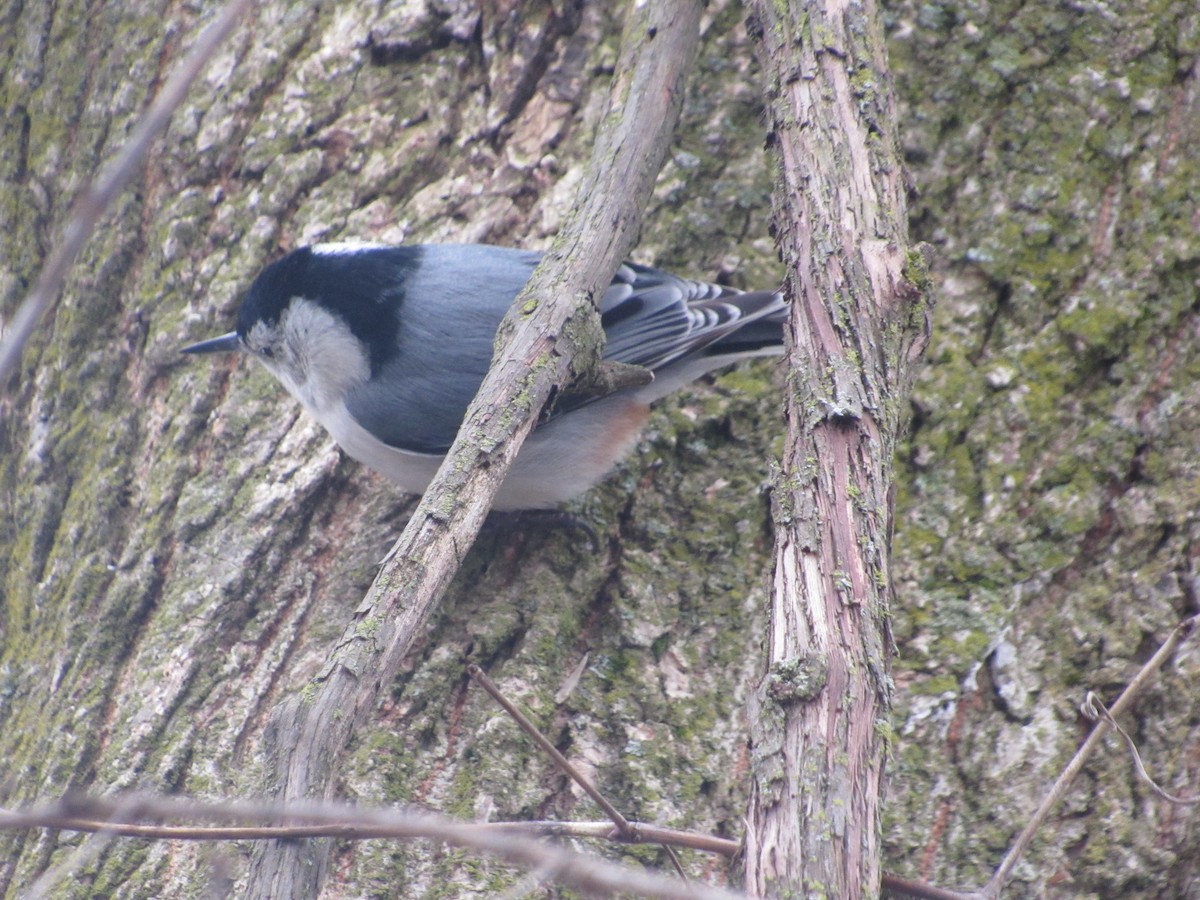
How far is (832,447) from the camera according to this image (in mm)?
1277

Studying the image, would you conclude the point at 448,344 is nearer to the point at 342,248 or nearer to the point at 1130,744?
the point at 342,248

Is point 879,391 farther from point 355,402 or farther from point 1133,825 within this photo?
point 355,402

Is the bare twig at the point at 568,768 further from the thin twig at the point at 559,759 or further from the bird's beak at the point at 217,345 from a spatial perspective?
the bird's beak at the point at 217,345

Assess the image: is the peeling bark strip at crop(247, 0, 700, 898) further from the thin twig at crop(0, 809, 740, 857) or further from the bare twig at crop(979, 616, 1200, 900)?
the bare twig at crop(979, 616, 1200, 900)

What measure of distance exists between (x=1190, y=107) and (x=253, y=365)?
1.91 metres

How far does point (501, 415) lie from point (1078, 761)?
93 centimetres

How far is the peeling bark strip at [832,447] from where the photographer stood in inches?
39.3

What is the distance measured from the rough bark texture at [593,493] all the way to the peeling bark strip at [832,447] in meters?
0.40

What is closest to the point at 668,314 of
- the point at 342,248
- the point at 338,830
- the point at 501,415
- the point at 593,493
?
the point at 593,493

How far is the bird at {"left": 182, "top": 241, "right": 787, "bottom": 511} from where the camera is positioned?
2.09 metres

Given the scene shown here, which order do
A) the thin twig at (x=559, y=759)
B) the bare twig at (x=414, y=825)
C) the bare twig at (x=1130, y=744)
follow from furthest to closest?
1. the bare twig at (x=1130, y=744)
2. the thin twig at (x=559, y=759)
3. the bare twig at (x=414, y=825)

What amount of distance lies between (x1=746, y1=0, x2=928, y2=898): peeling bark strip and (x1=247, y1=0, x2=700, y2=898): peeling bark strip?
0.80ft

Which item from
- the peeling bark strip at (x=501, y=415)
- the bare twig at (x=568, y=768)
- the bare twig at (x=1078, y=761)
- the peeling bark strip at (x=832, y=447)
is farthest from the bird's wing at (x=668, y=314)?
the bare twig at (x=568, y=768)

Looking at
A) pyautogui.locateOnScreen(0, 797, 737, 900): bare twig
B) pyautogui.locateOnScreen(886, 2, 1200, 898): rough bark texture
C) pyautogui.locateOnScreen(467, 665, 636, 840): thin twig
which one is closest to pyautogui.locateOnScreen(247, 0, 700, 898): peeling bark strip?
pyautogui.locateOnScreen(467, 665, 636, 840): thin twig
